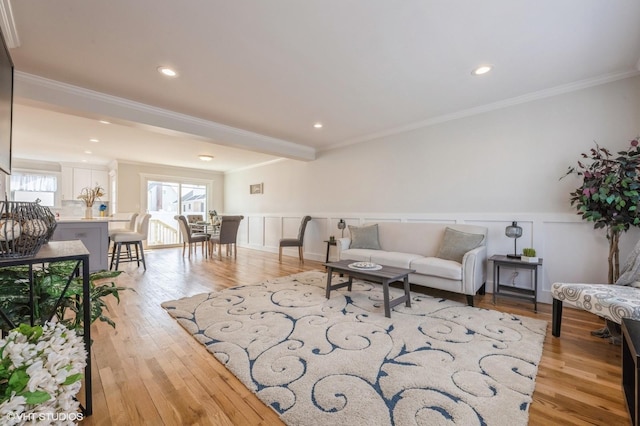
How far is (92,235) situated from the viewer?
12.6 ft

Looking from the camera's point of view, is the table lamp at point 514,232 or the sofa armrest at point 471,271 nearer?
the sofa armrest at point 471,271

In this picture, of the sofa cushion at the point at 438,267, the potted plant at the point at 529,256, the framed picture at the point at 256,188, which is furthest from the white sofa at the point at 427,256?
the framed picture at the point at 256,188

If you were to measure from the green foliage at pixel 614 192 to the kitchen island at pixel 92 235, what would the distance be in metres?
5.72

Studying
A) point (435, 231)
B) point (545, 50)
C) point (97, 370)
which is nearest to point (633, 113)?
point (545, 50)

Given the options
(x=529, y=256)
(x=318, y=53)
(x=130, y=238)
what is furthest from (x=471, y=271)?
(x=130, y=238)

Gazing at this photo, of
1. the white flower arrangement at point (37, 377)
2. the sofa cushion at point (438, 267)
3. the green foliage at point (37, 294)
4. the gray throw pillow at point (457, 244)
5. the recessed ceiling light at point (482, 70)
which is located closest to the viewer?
the white flower arrangement at point (37, 377)

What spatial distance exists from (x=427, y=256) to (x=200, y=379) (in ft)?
10.1

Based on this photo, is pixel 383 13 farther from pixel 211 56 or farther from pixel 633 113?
pixel 633 113

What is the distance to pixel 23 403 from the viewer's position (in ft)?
1.99

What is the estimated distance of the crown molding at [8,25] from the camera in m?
1.78

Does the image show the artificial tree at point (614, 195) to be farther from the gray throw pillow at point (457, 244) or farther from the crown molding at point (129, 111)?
the crown molding at point (129, 111)

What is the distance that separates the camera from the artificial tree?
235 cm

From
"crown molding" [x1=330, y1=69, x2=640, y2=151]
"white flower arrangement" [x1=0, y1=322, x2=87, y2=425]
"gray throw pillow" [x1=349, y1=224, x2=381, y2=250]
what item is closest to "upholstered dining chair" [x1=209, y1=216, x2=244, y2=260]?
"gray throw pillow" [x1=349, y1=224, x2=381, y2=250]

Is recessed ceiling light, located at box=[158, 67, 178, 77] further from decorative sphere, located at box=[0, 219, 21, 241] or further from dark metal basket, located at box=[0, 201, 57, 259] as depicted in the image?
decorative sphere, located at box=[0, 219, 21, 241]
